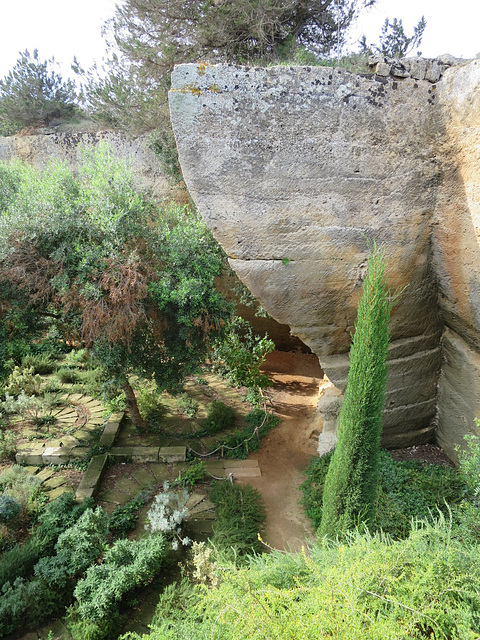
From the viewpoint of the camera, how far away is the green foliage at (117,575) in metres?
4.29

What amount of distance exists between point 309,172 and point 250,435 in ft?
16.4

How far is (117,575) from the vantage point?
15.0 feet

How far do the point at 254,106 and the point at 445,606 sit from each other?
5257 millimetres

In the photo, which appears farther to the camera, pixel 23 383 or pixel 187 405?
pixel 187 405

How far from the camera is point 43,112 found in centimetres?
1480

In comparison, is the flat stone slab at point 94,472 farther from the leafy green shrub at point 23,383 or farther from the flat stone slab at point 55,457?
the leafy green shrub at point 23,383

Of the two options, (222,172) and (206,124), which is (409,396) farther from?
(206,124)

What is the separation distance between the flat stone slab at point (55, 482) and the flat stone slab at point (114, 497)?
0.77 metres

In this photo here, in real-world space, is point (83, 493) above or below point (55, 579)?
below

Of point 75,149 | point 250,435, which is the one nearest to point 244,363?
point 250,435

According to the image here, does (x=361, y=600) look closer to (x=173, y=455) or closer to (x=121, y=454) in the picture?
(x=173, y=455)

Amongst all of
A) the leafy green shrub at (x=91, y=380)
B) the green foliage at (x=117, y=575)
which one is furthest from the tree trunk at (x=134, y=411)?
the green foliage at (x=117, y=575)

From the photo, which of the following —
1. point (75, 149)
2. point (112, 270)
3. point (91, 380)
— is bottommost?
point (91, 380)

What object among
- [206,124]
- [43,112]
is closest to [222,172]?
[206,124]
